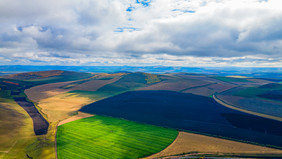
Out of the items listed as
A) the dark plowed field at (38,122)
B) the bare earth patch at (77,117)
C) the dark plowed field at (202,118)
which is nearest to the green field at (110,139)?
the bare earth patch at (77,117)

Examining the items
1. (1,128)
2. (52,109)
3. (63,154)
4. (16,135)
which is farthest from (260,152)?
(52,109)

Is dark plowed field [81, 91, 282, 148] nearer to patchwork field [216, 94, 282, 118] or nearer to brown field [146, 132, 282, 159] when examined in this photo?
brown field [146, 132, 282, 159]

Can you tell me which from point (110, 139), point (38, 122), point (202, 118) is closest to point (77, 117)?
point (38, 122)

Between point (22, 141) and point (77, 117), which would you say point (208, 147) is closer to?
point (22, 141)

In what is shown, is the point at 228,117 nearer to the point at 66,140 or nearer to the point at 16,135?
the point at 66,140

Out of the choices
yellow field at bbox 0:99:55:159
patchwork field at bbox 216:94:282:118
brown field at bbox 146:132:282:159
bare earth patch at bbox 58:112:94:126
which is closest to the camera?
yellow field at bbox 0:99:55:159

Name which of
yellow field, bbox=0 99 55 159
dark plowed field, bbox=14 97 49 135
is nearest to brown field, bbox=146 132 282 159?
yellow field, bbox=0 99 55 159


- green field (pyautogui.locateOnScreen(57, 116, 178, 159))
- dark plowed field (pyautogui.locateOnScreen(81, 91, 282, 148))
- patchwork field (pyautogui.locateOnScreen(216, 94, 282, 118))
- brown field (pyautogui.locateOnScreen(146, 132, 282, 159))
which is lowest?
green field (pyautogui.locateOnScreen(57, 116, 178, 159))
